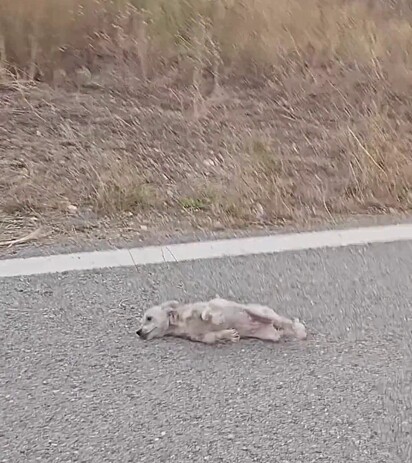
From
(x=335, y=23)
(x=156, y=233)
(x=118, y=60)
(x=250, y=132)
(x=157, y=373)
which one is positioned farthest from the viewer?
(x=335, y=23)

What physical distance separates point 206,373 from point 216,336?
163 mm

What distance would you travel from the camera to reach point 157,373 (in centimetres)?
228

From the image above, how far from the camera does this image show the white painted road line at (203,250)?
287cm

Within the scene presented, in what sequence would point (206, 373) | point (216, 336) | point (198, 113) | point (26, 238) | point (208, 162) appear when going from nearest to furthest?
point (206, 373)
point (216, 336)
point (26, 238)
point (208, 162)
point (198, 113)

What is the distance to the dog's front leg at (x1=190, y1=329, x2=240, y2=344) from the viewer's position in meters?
2.42

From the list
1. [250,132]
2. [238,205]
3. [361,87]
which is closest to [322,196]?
[238,205]

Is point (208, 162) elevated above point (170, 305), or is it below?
below

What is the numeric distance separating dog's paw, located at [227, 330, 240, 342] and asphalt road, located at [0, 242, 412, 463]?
1.2 inches

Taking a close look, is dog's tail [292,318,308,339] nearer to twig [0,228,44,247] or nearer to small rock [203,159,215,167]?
twig [0,228,44,247]

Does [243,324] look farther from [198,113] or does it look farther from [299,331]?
[198,113]

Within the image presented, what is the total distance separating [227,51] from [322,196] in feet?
5.47

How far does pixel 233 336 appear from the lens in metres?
2.43

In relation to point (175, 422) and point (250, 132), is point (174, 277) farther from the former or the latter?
point (250, 132)

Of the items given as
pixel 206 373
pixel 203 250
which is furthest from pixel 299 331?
pixel 203 250
